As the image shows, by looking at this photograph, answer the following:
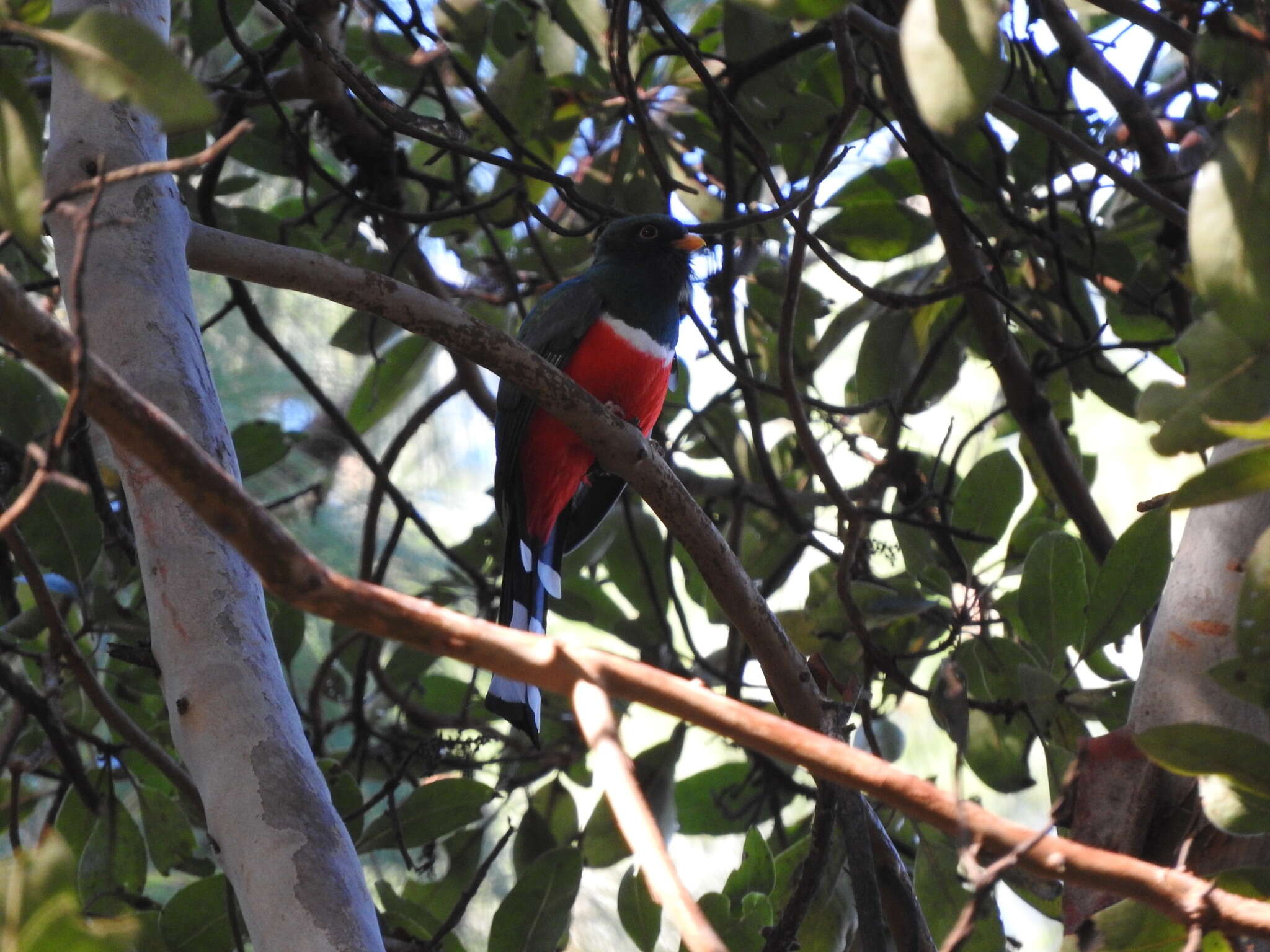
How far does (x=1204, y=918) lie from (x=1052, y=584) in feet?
4.79

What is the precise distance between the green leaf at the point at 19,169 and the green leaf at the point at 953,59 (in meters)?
0.81

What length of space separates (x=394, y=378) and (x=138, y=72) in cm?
329

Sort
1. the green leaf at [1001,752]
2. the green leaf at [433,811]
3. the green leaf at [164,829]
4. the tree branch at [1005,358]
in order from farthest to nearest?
the tree branch at [1005,358] → the green leaf at [433,811] → the green leaf at [164,829] → the green leaf at [1001,752]

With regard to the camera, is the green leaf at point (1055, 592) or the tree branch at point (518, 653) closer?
the tree branch at point (518, 653)

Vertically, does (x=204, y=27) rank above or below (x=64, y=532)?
above

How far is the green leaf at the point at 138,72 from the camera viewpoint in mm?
1042

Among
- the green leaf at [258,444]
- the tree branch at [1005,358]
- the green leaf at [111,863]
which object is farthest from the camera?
the green leaf at [258,444]

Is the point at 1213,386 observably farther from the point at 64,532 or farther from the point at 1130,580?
the point at 64,532

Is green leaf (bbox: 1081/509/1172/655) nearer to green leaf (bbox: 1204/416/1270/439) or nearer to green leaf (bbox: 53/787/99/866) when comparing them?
green leaf (bbox: 1204/416/1270/439)

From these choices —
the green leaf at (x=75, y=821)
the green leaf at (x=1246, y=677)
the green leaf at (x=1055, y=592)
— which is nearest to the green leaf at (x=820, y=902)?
the green leaf at (x=1055, y=592)

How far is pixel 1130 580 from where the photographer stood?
256 cm

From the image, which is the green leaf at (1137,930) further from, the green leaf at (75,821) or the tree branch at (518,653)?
the green leaf at (75,821)

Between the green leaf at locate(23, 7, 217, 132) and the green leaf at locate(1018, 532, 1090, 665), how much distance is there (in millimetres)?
2112

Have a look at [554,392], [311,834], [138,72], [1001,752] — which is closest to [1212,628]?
[1001,752]
